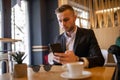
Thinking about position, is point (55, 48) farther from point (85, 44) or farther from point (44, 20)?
point (44, 20)

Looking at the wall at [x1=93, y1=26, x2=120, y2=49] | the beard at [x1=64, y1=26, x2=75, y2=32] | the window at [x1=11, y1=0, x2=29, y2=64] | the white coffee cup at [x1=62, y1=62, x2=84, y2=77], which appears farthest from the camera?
the window at [x1=11, y1=0, x2=29, y2=64]

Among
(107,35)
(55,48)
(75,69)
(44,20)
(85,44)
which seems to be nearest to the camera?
(75,69)

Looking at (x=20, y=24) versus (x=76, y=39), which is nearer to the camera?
(x=76, y=39)

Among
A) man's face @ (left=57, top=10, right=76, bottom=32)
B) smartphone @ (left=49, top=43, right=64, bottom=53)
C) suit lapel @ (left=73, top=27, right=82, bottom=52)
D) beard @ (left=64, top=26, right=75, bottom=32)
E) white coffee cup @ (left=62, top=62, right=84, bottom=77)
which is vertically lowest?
white coffee cup @ (left=62, top=62, right=84, bottom=77)

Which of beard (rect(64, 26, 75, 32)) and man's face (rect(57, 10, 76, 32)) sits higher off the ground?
man's face (rect(57, 10, 76, 32))

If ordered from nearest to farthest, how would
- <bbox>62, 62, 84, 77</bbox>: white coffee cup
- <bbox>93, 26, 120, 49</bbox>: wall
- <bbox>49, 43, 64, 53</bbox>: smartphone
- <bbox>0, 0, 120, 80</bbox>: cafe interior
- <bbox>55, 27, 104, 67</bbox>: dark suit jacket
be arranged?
<bbox>62, 62, 84, 77</bbox>: white coffee cup
<bbox>49, 43, 64, 53</bbox>: smartphone
<bbox>55, 27, 104, 67</bbox>: dark suit jacket
<bbox>93, 26, 120, 49</bbox>: wall
<bbox>0, 0, 120, 80</bbox>: cafe interior

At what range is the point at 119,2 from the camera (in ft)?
15.2

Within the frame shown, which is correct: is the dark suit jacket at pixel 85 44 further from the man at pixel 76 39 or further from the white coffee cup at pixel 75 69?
the white coffee cup at pixel 75 69

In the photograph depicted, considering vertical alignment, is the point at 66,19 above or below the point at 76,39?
above

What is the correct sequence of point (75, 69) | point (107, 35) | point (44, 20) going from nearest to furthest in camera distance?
point (75, 69), point (107, 35), point (44, 20)

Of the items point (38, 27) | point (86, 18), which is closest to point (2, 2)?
point (38, 27)

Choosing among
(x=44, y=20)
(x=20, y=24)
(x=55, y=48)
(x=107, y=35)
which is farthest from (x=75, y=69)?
(x=44, y=20)

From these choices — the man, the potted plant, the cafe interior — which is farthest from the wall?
the potted plant

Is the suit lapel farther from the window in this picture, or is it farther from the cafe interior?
the cafe interior
